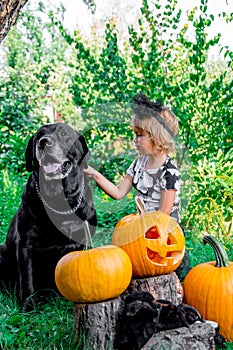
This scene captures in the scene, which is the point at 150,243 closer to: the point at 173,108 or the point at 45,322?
the point at 45,322

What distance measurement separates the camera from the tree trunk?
2414 millimetres

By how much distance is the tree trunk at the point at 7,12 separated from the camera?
241 centimetres

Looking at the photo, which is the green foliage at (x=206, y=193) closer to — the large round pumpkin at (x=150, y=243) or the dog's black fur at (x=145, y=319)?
the large round pumpkin at (x=150, y=243)

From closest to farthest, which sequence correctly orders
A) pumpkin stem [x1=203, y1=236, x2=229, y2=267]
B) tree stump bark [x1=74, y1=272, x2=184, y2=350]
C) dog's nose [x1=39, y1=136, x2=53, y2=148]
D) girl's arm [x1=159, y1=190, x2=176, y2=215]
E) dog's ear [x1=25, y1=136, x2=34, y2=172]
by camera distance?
1. tree stump bark [x1=74, y1=272, x2=184, y2=350]
2. pumpkin stem [x1=203, y1=236, x2=229, y2=267]
3. dog's nose [x1=39, y1=136, x2=53, y2=148]
4. dog's ear [x1=25, y1=136, x2=34, y2=172]
5. girl's arm [x1=159, y1=190, x2=176, y2=215]

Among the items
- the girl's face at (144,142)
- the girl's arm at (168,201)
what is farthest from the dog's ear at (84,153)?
the girl's arm at (168,201)

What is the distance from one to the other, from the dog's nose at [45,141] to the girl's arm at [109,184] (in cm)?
34

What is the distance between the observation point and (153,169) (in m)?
3.13

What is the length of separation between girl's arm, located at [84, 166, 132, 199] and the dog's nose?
34 cm

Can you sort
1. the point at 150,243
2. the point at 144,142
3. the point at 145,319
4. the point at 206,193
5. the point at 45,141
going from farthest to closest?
the point at 206,193 → the point at 144,142 → the point at 45,141 → the point at 150,243 → the point at 145,319

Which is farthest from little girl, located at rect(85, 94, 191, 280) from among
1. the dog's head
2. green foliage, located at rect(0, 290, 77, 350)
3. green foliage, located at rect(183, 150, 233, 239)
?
green foliage, located at rect(183, 150, 233, 239)

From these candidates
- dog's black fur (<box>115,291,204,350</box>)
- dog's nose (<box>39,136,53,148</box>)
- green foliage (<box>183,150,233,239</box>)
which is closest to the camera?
dog's black fur (<box>115,291,204,350</box>)

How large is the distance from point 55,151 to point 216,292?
1258 mm

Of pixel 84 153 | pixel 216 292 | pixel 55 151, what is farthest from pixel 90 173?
pixel 216 292

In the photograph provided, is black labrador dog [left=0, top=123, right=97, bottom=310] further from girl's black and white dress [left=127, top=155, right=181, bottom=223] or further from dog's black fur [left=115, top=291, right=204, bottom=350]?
dog's black fur [left=115, top=291, right=204, bottom=350]
